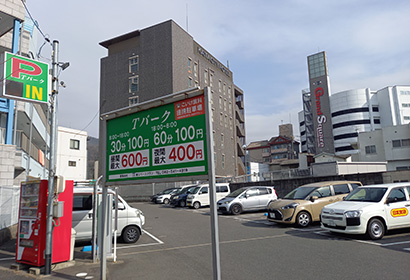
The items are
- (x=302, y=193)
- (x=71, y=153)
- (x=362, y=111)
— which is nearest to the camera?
(x=302, y=193)

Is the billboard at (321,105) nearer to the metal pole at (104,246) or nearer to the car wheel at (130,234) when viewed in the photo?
the car wheel at (130,234)

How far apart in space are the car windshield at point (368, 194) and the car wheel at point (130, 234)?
7389 mm

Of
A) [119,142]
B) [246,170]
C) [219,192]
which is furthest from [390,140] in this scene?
[119,142]

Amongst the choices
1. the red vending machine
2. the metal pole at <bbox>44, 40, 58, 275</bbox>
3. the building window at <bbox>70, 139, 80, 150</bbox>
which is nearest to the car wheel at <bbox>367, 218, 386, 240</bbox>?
the red vending machine

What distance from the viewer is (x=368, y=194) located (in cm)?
997

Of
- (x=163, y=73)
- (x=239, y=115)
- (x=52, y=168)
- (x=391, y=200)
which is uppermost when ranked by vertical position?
(x=163, y=73)

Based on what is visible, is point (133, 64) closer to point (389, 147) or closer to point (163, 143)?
point (389, 147)

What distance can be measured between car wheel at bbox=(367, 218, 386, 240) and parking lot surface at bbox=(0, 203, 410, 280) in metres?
0.21

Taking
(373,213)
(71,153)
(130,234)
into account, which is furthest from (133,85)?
(373,213)

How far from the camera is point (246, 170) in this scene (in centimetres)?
5869

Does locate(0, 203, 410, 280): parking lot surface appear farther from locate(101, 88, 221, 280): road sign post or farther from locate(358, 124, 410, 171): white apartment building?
locate(358, 124, 410, 171): white apartment building

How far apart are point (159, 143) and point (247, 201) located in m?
13.0

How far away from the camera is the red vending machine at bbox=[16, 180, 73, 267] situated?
705 cm

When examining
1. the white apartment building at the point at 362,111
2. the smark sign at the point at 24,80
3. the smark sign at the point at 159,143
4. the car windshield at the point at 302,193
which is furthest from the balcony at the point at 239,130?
the smark sign at the point at 159,143
